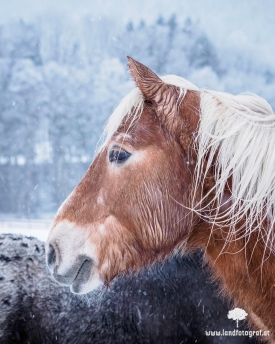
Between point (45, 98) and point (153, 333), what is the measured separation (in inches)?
48.4

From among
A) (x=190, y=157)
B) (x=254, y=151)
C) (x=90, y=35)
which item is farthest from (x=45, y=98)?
(x=254, y=151)

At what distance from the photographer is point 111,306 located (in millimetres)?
1659

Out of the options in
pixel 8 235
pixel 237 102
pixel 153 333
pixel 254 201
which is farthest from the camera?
pixel 8 235

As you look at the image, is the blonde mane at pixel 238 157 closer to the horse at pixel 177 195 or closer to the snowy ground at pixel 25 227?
the horse at pixel 177 195

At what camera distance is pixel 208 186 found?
1.11 meters

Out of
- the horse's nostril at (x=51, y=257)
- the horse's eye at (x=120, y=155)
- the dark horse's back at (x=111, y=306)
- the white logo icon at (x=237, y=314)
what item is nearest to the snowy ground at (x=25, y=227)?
the dark horse's back at (x=111, y=306)

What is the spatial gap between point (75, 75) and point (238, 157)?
1.09 m

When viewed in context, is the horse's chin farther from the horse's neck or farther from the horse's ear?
the horse's ear

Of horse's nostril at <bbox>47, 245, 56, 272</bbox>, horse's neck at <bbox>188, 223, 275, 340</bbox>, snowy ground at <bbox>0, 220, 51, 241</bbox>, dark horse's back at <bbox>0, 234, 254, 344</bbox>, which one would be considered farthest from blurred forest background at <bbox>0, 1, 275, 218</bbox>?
horse's neck at <bbox>188, 223, 275, 340</bbox>

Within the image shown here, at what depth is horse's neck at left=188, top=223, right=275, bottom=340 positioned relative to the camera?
1.06 m

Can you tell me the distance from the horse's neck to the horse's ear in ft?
1.46

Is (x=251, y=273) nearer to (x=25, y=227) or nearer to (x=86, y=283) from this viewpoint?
(x=86, y=283)

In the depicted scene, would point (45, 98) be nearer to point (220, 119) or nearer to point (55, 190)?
point (55, 190)

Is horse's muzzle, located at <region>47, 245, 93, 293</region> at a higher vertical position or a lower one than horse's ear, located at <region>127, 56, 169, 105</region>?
lower
